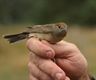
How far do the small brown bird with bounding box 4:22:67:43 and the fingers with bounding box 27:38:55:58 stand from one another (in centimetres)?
7

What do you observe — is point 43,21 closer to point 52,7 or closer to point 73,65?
point 52,7

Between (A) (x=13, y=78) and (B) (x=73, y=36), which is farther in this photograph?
(B) (x=73, y=36)

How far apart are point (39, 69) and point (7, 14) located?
22481 millimetres

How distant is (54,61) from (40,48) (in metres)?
0.16

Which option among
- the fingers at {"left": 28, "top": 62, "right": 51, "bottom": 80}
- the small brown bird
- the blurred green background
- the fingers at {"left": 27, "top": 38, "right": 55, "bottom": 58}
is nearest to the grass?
the blurred green background

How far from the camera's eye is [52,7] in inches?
1161

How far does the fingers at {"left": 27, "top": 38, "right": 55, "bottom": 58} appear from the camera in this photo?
3779mm

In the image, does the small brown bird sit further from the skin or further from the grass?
the grass

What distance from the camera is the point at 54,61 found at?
3908 mm

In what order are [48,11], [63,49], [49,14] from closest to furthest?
[63,49] → [48,11] → [49,14]

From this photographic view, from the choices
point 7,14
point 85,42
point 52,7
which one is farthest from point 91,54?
point 52,7

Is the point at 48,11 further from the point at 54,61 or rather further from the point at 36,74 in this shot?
the point at 54,61

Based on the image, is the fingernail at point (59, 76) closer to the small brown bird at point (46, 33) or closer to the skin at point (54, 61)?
the skin at point (54, 61)

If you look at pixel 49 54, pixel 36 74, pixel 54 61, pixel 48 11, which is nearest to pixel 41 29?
pixel 49 54
